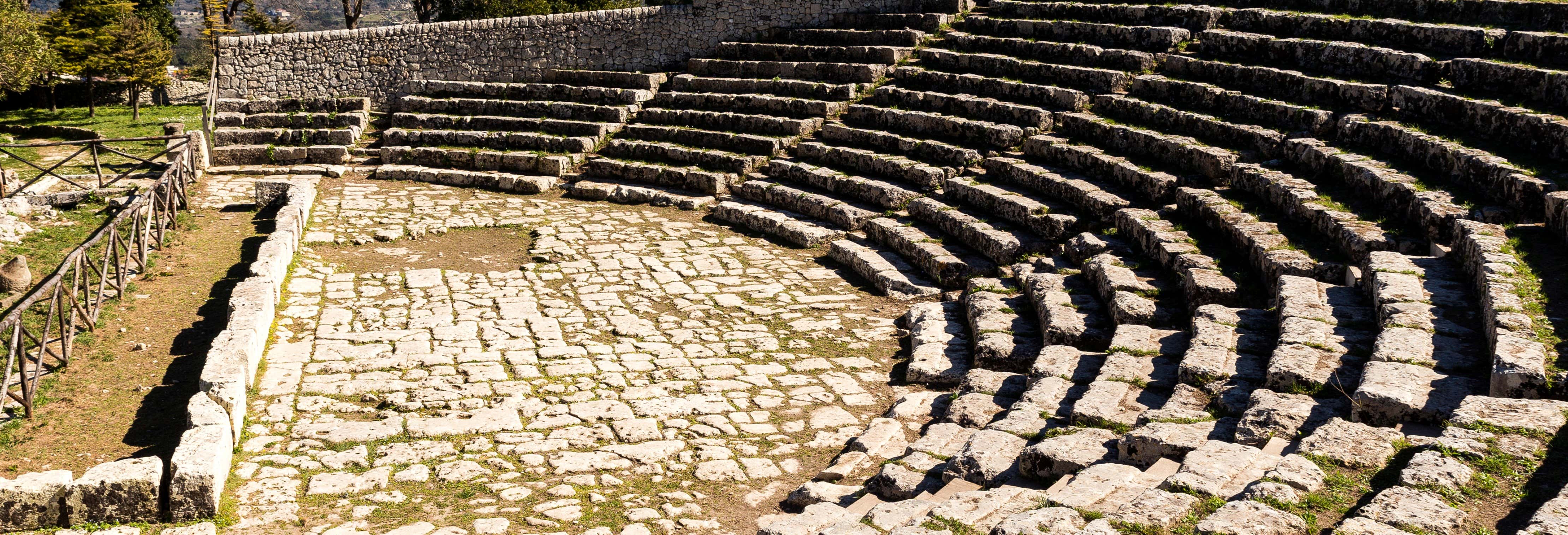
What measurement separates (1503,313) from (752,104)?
39.1 ft

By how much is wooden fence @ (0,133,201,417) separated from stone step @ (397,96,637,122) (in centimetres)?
498

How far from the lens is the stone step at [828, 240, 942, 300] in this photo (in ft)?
35.0

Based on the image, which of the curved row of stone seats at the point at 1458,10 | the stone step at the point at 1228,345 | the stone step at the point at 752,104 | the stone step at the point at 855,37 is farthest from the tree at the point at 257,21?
the stone step at the point at 1228,345

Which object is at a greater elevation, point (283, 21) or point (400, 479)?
point (283, 21)

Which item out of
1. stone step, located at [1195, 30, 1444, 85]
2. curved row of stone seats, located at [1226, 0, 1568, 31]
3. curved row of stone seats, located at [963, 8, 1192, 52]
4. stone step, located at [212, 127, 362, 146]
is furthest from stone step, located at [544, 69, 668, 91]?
curved row of stone seats, located at [1226, 0, 1568, 31]

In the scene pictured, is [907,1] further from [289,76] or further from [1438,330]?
[1438,330]

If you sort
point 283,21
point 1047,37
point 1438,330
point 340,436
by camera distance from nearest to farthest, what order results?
point 1438,330, point 340,436, point 1047,37, point 283,21

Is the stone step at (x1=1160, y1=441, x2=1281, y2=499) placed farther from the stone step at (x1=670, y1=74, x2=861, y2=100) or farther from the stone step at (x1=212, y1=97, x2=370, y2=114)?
the stone step at (x1=212, y1=97, x2=370, y2=114)

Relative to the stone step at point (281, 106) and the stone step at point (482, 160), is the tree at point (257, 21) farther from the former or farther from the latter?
the stone step at point (482, 160)

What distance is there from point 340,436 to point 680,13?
44.7 ft

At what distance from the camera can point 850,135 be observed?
1500 centimetres

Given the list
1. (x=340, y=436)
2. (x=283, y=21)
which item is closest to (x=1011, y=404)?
(x=340, y=436)

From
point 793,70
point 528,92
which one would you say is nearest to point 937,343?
point 793,70

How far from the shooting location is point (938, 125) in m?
14.4
